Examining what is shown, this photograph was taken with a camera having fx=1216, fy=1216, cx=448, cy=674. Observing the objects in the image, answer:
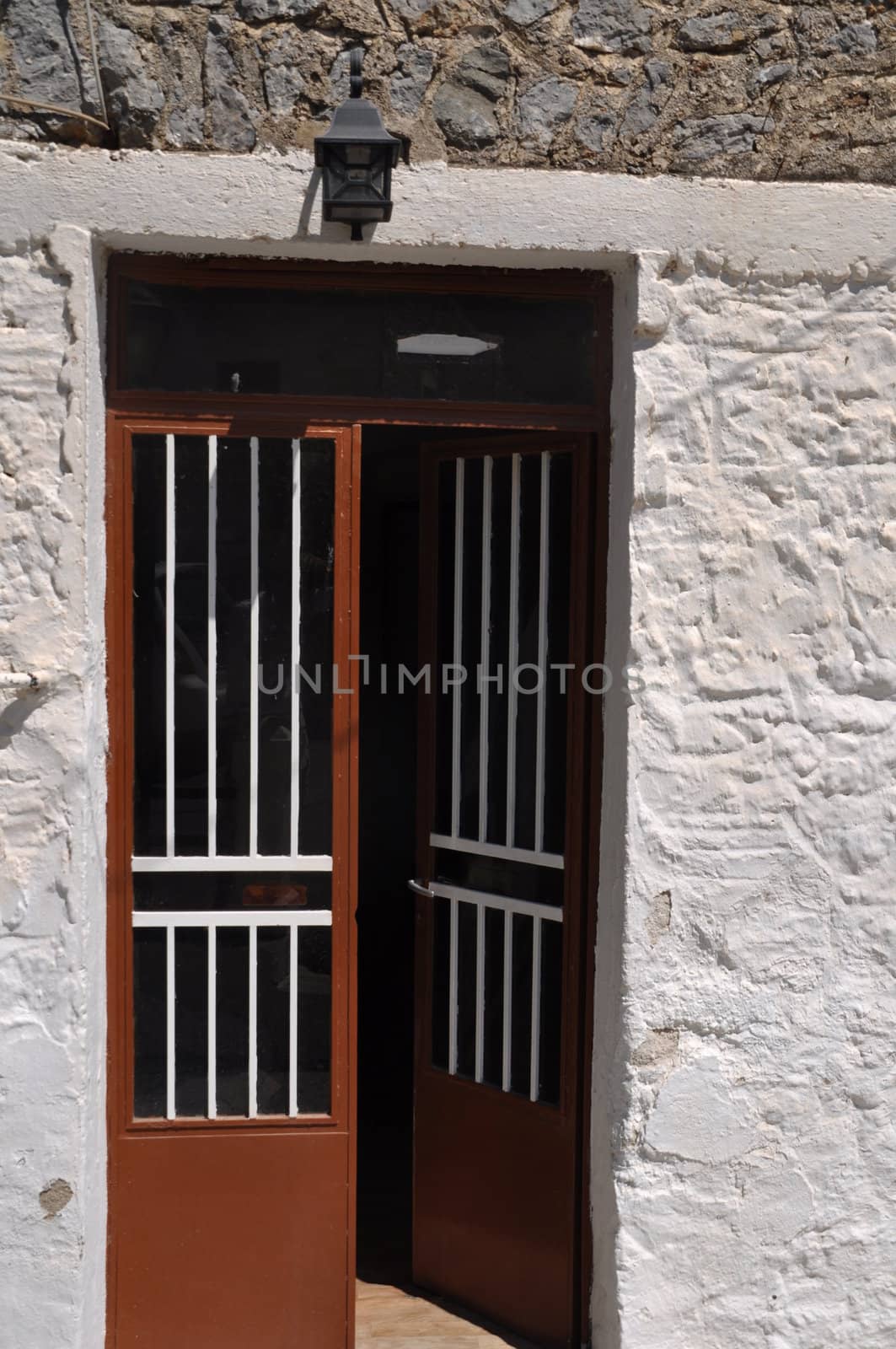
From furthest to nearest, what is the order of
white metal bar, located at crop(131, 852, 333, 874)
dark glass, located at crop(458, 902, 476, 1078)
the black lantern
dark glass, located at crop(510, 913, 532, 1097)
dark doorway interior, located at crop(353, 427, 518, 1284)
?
dark doorway interior, located at crop(353, 427, 518, 1284) < dark glass, located at crop(458, 902, 476, 1078) < dark glass, located at crop(510, 913, 532, 1097) < white metal bar, located at crop(131, 852, 333, 874) < the black lantern

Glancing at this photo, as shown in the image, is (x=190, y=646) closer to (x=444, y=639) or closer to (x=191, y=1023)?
(x=444, y=639)

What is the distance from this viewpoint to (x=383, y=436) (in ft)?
16.3

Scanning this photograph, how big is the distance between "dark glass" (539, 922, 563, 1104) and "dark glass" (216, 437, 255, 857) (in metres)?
0.93

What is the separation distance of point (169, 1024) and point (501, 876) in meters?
1.05

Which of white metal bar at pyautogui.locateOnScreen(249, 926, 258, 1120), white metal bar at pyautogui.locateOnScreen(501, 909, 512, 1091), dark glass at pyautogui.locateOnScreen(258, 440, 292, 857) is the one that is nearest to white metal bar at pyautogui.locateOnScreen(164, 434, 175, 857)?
dark glass at pyautogui.locateOnScreen(258, 440, 292, 857)

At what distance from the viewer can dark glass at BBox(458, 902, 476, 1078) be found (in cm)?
375

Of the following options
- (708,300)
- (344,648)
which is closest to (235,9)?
(708,300)

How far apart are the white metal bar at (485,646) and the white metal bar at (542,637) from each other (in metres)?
0.18

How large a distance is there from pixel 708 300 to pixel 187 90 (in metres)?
1.46

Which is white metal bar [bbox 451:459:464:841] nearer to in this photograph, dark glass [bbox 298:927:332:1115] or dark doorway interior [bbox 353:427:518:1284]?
dark glass [bbox 298:927:332:1115]

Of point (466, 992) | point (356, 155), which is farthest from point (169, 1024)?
point (356, 155)

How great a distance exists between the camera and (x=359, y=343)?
336 centimetres

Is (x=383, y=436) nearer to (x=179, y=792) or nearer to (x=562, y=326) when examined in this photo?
(x=562, y=326)

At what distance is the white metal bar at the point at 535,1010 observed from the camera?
3.59m
